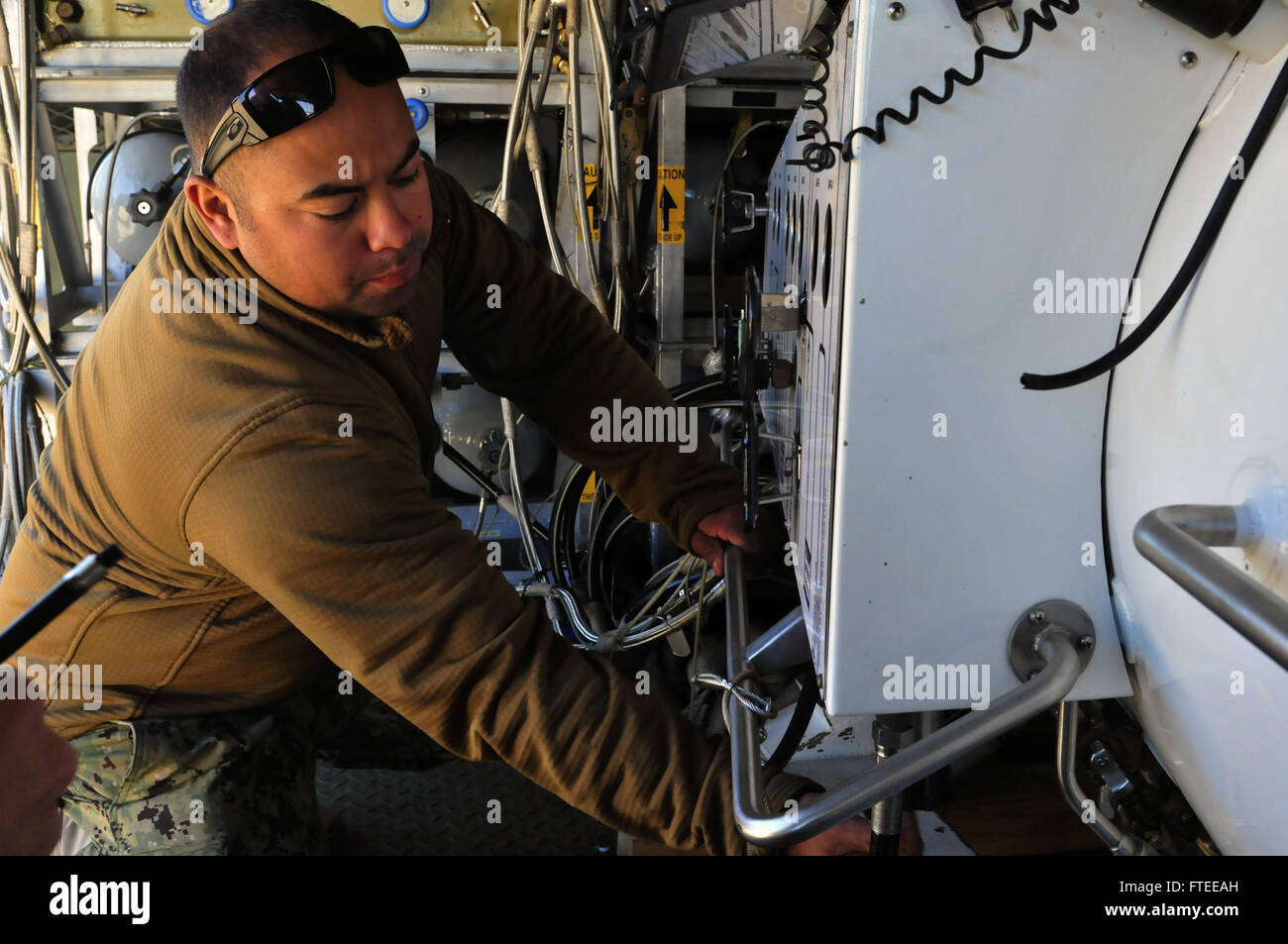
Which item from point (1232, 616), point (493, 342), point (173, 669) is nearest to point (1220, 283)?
point (1232, 616)

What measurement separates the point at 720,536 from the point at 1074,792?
0.68 m

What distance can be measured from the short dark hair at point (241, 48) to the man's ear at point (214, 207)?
0.10 feet

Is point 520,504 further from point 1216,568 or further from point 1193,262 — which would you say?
point 1216,568

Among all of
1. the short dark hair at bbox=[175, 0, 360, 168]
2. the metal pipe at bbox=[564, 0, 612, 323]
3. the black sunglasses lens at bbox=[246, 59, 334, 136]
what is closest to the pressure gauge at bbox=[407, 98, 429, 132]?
the metal pipe at bbox=[564, 0, 612, 323]

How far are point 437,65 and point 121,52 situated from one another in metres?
0.71

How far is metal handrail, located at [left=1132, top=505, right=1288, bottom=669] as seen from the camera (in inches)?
22.6

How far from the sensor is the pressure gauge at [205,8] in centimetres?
229

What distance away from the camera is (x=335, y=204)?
122cm

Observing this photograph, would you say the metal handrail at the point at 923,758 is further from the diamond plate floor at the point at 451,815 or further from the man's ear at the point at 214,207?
the diamond plate floor at the point at 451,815

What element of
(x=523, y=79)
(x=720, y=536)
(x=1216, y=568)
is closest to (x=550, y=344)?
(x=720, y=536)

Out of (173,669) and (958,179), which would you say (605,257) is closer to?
(173,669)

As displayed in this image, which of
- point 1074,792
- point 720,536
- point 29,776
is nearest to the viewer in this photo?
point 29,776

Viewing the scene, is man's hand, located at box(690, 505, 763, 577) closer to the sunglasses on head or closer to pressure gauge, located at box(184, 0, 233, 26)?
the sunglasses on head

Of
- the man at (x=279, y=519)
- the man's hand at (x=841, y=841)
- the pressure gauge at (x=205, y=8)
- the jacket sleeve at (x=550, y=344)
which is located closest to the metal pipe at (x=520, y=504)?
the jacket sleeve at (x=550, y=344)
